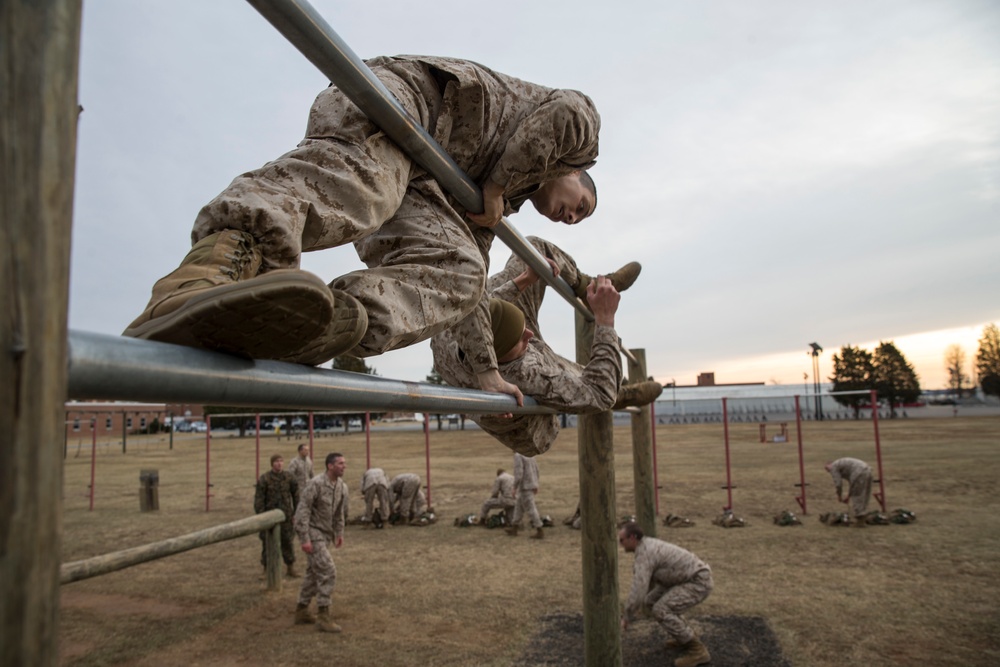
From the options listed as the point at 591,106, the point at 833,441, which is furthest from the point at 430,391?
the point at 833,441

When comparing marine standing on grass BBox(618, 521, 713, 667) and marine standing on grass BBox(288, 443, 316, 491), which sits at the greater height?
marine standing on grass BBox(288, 443, 316, 491)

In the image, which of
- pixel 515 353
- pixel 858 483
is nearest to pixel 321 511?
pixel 515 353

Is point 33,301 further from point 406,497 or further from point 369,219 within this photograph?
point 406,497

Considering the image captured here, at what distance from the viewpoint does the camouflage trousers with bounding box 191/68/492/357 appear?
1.20 meters

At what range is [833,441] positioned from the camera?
26.1 metres

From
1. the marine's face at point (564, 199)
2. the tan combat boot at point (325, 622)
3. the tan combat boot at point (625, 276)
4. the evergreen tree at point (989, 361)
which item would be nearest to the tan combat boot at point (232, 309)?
the marine's face at point (564, 199)

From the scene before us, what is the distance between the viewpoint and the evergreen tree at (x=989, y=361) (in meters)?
54.9

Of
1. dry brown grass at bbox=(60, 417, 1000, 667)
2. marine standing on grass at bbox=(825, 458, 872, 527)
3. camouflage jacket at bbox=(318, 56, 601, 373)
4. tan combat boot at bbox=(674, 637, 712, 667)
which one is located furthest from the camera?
marine standing on grass at bbox=(825, 458, 872, 527)

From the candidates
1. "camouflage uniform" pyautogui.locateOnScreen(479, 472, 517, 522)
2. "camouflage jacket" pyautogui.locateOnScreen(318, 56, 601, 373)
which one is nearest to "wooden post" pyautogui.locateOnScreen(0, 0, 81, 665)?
"camouflage jacket" pyautogui.locateOnScreen(318, 56, 601, 373)

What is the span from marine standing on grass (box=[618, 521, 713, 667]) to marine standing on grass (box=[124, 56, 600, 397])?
497 centimetres

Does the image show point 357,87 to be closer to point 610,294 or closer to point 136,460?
point 610,294

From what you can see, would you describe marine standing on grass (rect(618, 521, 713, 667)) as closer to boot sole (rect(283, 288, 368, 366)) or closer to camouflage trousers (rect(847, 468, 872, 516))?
boot sole (rect(283, 288, 368, 366))

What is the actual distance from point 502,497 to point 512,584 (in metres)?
4.07

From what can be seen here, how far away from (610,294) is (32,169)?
288 cm
